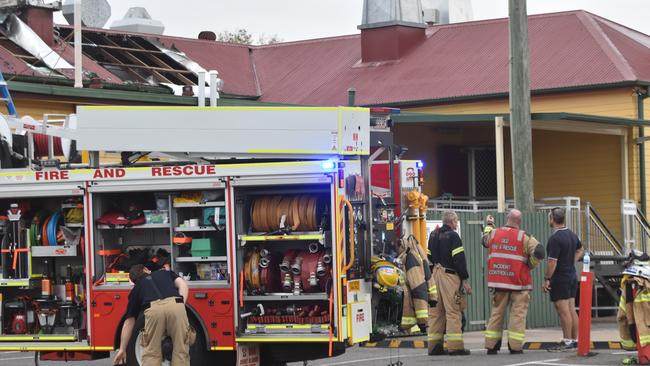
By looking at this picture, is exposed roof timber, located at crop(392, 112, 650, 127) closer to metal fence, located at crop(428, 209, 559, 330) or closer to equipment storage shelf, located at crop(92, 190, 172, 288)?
metal fence, located at crop(428, 209, 559, 330)

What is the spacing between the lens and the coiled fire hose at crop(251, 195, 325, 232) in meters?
12.8

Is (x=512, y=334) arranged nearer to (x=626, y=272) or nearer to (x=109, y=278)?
(x=626, y=272)

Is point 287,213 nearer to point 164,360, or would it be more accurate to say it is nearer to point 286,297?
point 286,297

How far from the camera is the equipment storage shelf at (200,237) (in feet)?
43.0

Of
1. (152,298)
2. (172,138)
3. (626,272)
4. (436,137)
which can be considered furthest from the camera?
(436,137)

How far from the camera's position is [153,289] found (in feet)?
40.7

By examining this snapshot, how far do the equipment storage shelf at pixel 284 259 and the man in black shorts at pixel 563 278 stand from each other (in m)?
4.69

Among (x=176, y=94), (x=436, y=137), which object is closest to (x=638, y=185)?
(x=436, y=137)

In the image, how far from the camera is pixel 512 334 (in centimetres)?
1599

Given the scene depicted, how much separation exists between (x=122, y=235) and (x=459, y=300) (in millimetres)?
4461

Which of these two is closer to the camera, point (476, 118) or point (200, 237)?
point (200, 237)

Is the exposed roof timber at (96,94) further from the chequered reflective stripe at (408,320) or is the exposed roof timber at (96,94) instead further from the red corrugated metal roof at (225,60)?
the chequered reflective stripe at (408,320)

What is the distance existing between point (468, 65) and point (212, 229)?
60.0ft

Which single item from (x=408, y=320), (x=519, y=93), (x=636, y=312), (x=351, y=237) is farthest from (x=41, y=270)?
(x=519, y=93)
